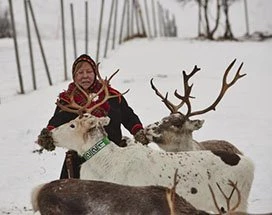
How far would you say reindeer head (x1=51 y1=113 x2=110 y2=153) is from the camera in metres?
5.21

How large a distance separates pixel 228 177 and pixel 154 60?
1347cm

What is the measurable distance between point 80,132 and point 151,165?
0.62m

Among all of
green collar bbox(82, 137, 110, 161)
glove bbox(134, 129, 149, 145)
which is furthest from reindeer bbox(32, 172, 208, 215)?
glove bbox(134, 129, 149, 145)

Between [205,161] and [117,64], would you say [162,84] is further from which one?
[205,161]

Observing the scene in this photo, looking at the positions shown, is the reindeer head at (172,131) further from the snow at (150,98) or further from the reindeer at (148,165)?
the snow at (150,98)

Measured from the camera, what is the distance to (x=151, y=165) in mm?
5117

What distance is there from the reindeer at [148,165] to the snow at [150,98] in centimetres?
110

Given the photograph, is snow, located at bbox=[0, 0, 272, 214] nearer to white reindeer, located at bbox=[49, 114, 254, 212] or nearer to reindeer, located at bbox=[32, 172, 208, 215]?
white reindeer, located at bbox=[49, 114, 254, 212]

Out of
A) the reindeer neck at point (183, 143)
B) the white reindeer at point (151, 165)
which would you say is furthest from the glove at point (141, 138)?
the white reindeer at point (151, 165)

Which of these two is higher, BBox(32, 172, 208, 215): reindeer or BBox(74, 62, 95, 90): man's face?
BBox(74, 62, 95, 90): man's face

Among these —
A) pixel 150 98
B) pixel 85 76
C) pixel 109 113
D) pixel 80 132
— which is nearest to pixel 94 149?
pixel 80 132

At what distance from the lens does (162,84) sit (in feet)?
46.4

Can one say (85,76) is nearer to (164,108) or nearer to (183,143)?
(183,143)

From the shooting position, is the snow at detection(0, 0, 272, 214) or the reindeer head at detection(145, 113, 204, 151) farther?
the snow at detection(0, 0, 272, 214)
